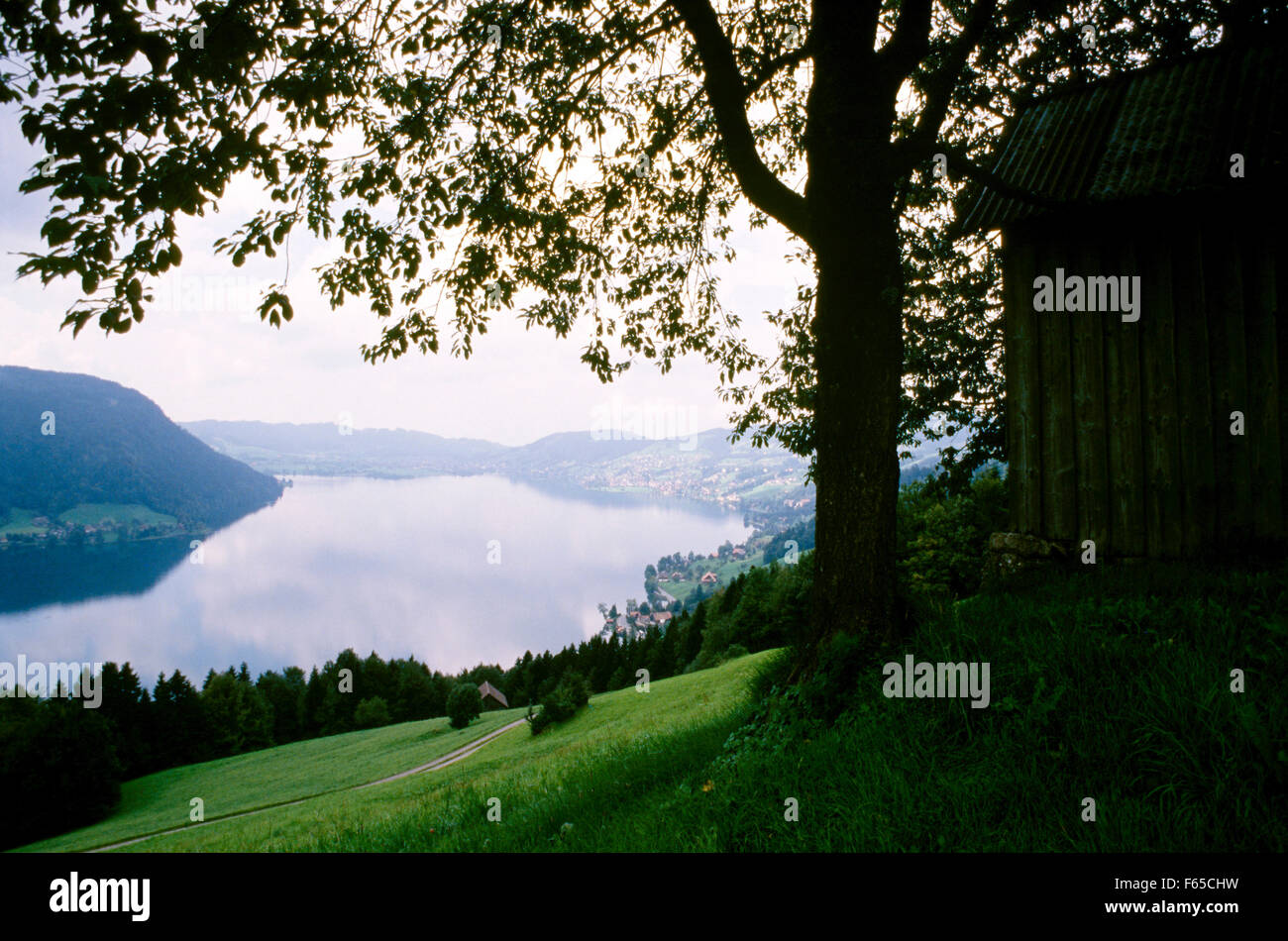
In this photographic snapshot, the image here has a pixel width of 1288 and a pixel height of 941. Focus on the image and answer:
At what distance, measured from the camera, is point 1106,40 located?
31.3ft

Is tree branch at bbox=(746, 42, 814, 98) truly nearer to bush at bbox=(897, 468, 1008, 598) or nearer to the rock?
the rock

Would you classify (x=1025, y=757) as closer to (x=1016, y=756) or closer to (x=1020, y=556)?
(x=1016, y=756)

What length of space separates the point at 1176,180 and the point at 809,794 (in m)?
7.06

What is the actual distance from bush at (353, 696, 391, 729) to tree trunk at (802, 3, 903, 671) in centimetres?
5924

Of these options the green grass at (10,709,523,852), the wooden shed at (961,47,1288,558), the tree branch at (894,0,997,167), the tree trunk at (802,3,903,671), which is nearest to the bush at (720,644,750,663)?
the green grass at (10,709,523,852)

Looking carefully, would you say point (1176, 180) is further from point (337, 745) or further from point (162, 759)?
point (162, 759)

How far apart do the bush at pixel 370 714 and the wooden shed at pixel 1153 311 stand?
5884 centimetres

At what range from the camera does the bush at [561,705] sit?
25188 mm

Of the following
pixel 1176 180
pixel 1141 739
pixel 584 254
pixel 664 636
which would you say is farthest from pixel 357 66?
pixel 664 636

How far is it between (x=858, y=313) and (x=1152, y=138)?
5052 mm

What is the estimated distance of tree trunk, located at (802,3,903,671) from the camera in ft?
14.5

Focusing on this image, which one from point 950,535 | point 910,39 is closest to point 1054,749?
point 910,39

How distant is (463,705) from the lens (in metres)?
36.1

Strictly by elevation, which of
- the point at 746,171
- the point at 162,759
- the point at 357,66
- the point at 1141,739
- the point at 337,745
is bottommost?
the point at 162,759
